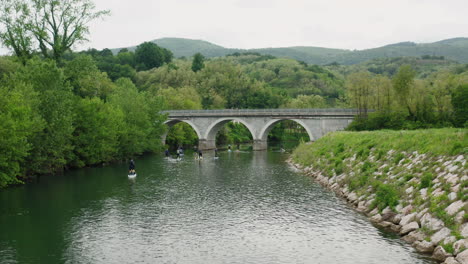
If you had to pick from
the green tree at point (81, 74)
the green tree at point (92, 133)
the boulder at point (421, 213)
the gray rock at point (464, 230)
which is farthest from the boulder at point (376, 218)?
the green tree at point (81, 74)

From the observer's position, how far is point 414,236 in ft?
72.3

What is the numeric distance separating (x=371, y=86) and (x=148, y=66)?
88.2 m

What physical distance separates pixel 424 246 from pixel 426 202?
318 centimetres

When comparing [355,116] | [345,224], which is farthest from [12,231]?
[355,116]

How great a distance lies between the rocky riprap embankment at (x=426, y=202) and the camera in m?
19.5

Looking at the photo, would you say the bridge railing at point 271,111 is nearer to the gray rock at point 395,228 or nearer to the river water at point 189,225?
the river water at point 189,225

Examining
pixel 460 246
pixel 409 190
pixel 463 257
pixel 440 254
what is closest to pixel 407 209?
pixel 409 190

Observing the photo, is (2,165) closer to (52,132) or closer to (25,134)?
(25,134)

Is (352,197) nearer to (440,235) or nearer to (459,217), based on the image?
(440,235)

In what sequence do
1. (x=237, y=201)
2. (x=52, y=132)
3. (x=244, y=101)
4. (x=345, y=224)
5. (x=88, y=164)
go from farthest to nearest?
(x=244, y=101)
(x=88, y=164)
(x=52, y=132)
(x=237, y=201)
(x=345, y=224)

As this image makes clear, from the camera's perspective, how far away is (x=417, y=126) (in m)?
59.8

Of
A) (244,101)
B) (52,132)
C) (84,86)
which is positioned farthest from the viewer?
(244,101)

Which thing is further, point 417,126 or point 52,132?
point 417,126

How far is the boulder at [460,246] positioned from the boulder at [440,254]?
1.17 feet
